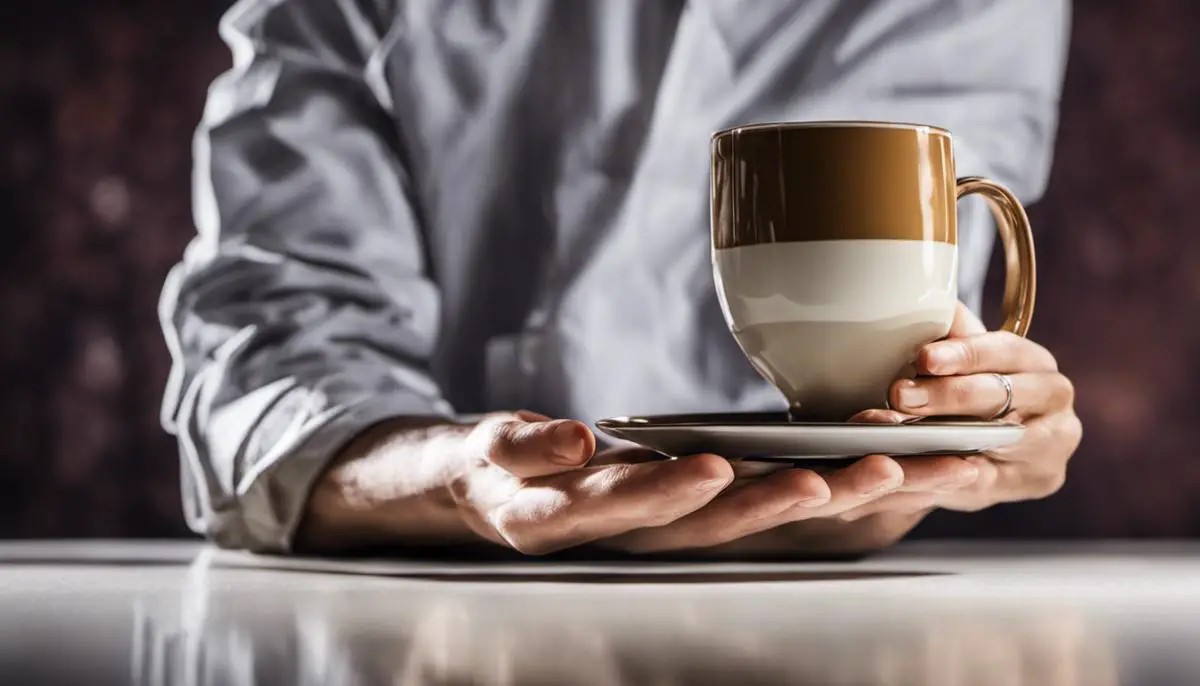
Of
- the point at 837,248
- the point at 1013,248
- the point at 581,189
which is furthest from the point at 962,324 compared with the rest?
the point at 581,189

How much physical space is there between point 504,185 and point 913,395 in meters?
0.71

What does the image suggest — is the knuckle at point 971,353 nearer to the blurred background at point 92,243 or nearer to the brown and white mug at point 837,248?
the brown and white mug at point 837,248

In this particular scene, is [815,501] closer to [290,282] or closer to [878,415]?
[878,415]

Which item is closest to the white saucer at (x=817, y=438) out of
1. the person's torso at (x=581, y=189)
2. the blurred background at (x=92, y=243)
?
the person's torso at (x=581, y=189)

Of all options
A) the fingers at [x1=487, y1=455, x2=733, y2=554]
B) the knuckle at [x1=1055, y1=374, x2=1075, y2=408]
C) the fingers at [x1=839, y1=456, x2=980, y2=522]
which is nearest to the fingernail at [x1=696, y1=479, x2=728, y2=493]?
the fingers at [x1=487, y1=455, x2=733, y2=554]

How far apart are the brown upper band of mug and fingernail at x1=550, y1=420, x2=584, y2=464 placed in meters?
0.17

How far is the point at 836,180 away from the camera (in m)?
0.72

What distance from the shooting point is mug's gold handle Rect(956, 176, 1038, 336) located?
2.63 feet

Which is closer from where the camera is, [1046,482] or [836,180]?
[836,180]

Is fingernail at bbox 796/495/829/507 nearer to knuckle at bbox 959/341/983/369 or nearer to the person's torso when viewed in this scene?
knuckle at bbox 959/341/983/369

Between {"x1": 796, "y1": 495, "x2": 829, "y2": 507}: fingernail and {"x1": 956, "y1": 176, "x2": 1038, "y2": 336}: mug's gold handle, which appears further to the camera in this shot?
{"x1": 956, "y1": 176, "x2": 1038, "y2": 336}: mug's gold handle

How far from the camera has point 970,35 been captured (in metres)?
1.36

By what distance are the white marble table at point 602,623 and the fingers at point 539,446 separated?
0.07m

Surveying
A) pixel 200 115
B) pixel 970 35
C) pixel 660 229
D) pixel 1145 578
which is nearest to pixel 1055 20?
pixel 970 35
